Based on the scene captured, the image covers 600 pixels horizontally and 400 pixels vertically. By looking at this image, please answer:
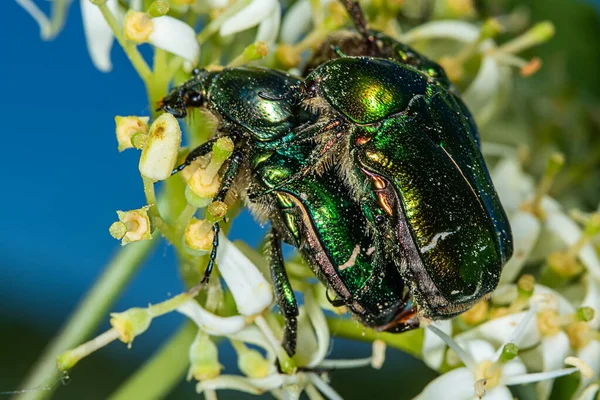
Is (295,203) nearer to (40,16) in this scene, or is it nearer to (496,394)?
(496,394)

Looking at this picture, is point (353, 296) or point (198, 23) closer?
point (353, 296)

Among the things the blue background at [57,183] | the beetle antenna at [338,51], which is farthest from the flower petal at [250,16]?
the blue background at [57,183]

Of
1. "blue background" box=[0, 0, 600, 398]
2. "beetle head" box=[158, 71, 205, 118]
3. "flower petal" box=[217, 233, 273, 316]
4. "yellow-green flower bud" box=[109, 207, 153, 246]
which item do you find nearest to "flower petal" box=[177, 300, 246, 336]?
"flower petal" box=[217, 233, 273, 316]

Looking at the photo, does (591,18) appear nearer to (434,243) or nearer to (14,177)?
(434,243)

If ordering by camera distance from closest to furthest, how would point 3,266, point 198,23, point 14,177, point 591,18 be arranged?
point 198,23, point 591,18, point 14,177, point 3,266

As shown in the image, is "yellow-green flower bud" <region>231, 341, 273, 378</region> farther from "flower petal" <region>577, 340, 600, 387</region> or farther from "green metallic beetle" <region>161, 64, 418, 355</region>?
"flower petal" <region>577, 340, 600, 387</region>

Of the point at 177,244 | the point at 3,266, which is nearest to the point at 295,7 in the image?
the point at 177,244
